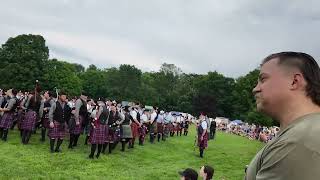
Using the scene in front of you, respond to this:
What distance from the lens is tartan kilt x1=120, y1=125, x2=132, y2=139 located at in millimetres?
17109

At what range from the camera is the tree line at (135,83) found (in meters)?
61.7

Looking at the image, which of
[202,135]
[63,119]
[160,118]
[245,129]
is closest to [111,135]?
[63,119]

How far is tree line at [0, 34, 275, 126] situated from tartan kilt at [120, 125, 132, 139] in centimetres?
3965

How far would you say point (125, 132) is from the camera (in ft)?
56.6

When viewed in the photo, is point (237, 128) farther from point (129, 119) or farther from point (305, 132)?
point (305, 132)

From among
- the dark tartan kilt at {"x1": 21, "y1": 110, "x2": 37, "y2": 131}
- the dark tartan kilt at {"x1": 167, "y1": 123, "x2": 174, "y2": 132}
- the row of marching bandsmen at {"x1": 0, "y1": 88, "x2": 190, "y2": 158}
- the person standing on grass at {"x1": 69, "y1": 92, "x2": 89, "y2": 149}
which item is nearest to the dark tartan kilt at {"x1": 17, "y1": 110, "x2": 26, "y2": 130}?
the row of marching bandsmen at {"x1": 0, "y1": 88, "x2": 190, "y2": 158}

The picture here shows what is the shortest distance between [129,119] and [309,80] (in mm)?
16034

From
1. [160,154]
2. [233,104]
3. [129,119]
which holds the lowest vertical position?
[160,154]

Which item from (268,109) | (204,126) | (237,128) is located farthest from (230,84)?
(268,109)

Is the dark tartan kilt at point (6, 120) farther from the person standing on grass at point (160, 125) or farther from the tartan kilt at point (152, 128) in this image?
the person standing on grass at point (160, 125)

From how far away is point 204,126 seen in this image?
1830 cm

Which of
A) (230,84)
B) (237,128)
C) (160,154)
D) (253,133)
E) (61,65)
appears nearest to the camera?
(160,154)

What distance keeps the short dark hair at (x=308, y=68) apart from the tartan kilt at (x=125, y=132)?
15.2 m

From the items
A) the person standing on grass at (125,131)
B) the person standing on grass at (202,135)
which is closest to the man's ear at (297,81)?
the person standing on grass at (125,131)
